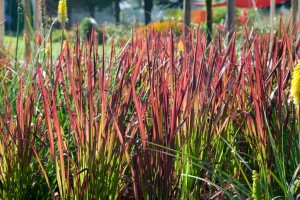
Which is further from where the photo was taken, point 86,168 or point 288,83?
point 288,83

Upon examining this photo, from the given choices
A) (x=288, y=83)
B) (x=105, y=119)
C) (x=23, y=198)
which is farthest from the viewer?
(x=288, y=83)

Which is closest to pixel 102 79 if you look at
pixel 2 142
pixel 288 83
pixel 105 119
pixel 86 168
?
pixel 105 119

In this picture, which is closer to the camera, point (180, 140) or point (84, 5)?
point (180, 140)

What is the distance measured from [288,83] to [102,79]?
0.84m

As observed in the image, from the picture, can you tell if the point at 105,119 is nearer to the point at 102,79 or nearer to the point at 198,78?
the point at 102,79

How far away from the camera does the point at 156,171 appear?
1.78m

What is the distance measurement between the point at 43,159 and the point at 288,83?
0.92 meters

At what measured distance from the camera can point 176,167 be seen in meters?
1.95

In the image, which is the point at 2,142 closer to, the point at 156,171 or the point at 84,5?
the point at 156,171

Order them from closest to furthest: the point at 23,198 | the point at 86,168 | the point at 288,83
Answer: the point at 86,168
the point at 23,198
the point at 288,83

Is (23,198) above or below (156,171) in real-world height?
below

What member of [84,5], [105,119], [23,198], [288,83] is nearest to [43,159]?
[23,198]

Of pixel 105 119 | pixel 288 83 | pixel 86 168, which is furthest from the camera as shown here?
pixel 288 83

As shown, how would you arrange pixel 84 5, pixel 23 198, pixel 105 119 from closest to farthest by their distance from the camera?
pixel 105 119, pixel 23 198, pixel 84 5
